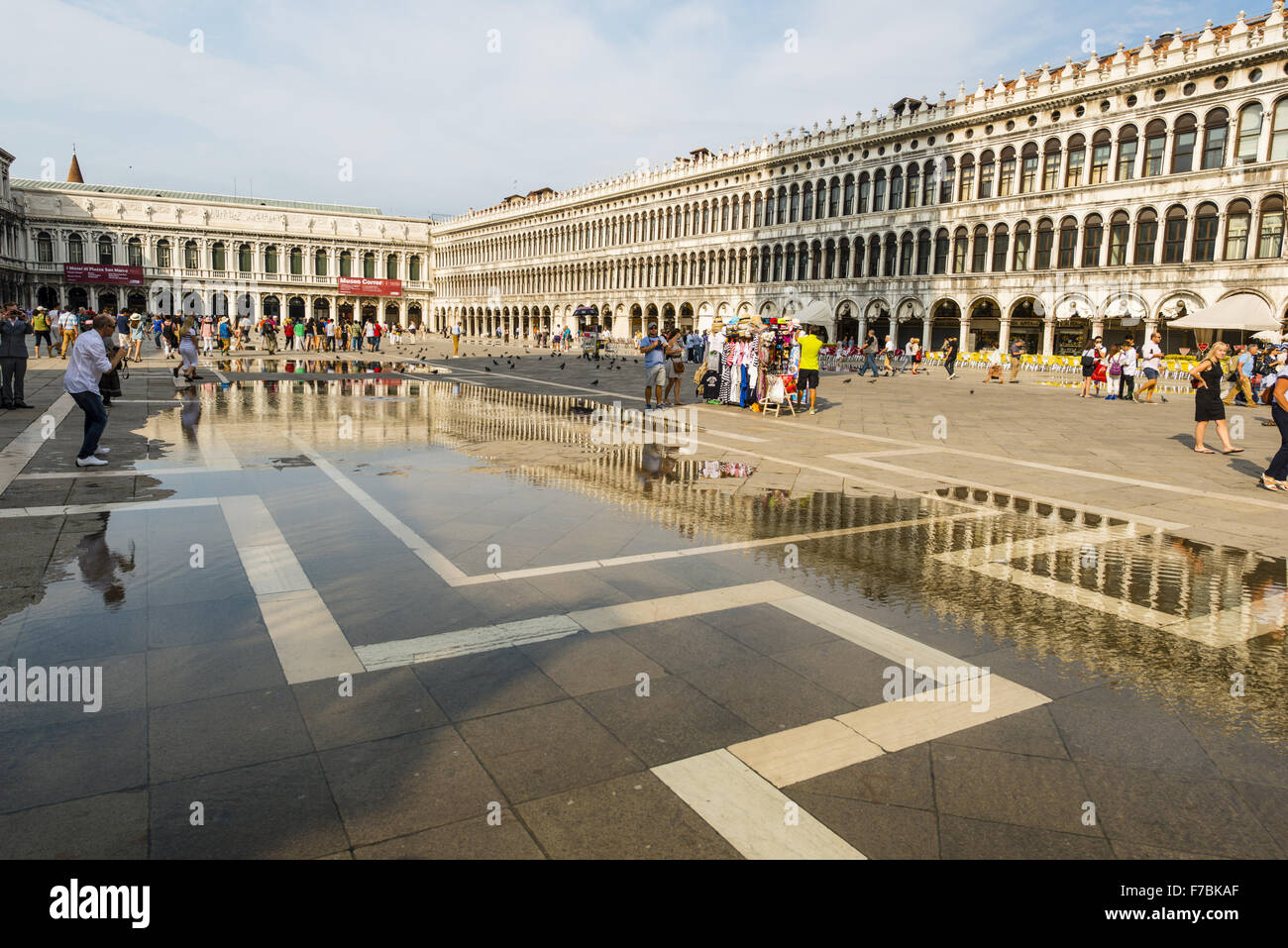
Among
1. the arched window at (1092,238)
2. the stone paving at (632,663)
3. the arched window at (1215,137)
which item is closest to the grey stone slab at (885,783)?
the stone paving at (632,663)

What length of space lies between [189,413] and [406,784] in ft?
43.6

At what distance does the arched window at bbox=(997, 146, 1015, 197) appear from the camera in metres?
44.7

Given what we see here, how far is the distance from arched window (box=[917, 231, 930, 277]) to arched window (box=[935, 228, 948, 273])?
50cm

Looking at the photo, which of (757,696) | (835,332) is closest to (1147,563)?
(757,696)

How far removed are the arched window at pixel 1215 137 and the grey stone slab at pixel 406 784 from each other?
4488 centimetres

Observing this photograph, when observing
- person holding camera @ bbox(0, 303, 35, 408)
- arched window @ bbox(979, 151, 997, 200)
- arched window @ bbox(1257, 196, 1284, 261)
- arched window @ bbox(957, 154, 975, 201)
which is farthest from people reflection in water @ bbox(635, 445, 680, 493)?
arched window @ bbox(957, 154, 975, 201)

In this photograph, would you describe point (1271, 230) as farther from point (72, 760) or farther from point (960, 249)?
point (72, 760)

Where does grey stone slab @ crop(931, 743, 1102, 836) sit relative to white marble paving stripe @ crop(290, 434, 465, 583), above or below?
below

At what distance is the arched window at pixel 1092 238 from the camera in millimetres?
41375

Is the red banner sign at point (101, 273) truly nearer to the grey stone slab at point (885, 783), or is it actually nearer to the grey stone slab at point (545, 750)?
the grey stone slab at point (545, 750)

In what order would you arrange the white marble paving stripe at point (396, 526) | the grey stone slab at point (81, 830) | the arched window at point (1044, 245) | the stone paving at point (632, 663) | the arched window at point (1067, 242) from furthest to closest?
the arched window at point (1044, 245) → the arched window at point (1067, 242) → the white marble paving stripe at point (396, 526) → the stone paving at point (632, 663) → the grey stone slab at point (81, 830)

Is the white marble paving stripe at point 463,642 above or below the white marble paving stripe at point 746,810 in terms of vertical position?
above

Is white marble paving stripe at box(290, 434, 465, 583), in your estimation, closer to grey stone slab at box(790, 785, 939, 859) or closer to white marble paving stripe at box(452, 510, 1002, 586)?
white marble paving stripe at box(452, 510, 1002, 586)

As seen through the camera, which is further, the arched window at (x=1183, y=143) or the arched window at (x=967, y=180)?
the arched window at (x=967, y=180)
